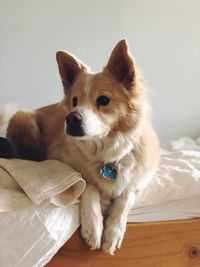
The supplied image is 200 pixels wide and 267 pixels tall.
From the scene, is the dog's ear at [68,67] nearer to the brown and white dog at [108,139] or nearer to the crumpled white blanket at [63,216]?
the brown and white dog at [108,139]

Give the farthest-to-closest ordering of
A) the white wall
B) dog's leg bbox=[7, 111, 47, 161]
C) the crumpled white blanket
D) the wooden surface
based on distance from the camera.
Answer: the white wall
dog's leg bbox=[7, 111, 47, 161]
the wooden surface
the crumpled white blanket

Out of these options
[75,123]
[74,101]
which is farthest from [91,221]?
[74,101]

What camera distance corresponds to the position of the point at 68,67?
123cm

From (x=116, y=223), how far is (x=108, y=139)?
10.4 inches

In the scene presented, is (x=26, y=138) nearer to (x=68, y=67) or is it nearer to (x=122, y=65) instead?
(x=68, y=67)

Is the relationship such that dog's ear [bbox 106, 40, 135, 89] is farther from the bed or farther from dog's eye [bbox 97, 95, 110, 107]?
the bed

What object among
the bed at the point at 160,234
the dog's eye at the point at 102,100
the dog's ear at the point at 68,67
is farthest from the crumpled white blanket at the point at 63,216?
the dog's ear at the point at 68,67

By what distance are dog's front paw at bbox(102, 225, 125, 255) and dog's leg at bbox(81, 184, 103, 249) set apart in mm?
19

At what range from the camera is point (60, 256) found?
1062 millimetres

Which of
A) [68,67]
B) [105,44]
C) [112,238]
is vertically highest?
[68,67]

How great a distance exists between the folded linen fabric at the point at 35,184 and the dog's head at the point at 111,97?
0.14 metres

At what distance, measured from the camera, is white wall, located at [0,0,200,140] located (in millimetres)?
2041

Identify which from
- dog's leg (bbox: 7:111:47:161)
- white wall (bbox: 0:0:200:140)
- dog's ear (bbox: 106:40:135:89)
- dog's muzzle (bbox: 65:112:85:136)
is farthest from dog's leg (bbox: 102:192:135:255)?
white wall (bbox: 0:0:200:140)

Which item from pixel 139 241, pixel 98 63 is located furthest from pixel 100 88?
pixel 98 63
